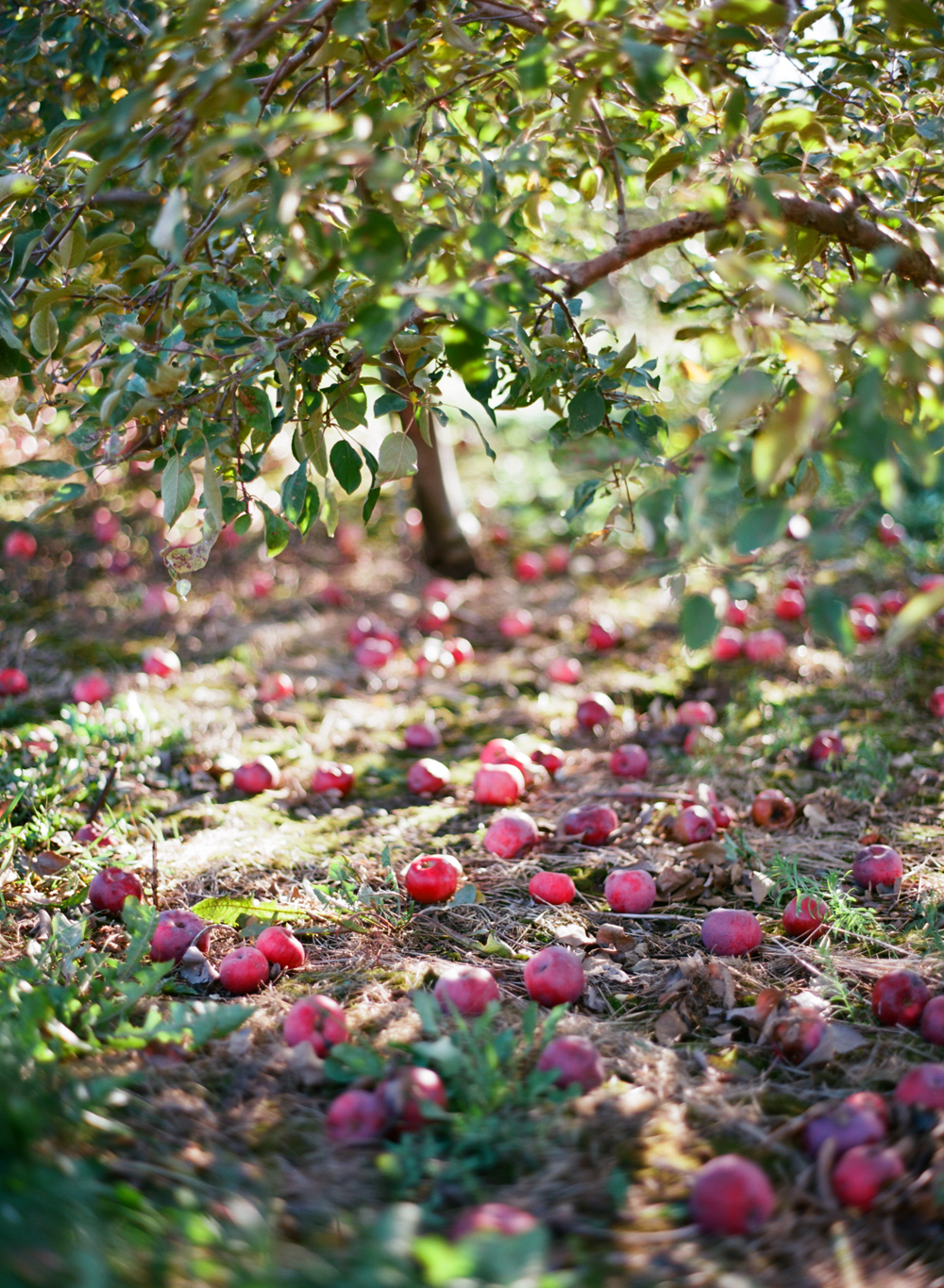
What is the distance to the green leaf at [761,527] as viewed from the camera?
1.43 metres

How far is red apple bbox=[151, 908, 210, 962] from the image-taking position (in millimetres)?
2102

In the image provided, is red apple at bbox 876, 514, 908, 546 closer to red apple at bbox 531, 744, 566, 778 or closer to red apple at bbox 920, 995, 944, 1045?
red apple at bbox 531, 744, 566, 778

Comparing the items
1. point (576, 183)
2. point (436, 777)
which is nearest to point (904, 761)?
point (436, 777)

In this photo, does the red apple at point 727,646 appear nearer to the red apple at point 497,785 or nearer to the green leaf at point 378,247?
the red apple at point 497,785

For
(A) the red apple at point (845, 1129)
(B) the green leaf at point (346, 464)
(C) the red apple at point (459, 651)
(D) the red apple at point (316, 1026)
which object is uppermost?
(B) the green leaf at point (346, 464)

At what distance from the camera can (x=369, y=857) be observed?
2.70 metres

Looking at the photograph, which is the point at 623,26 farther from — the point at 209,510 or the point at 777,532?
the point at 209,510

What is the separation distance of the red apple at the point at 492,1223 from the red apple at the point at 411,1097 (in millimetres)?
245

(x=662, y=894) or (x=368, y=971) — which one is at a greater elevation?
(x=368, y=971)

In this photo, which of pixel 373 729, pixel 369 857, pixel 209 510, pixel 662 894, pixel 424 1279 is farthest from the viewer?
pixel 373 729

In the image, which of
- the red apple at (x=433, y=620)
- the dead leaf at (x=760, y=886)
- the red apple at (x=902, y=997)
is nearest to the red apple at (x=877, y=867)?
the dead leaf at (x=760, y=886)

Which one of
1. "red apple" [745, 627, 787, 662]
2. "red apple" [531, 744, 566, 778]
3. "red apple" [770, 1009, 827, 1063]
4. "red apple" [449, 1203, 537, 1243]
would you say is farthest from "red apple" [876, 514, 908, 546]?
"red apple" [449, 1203, 537, 1243]

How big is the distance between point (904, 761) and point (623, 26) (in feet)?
8.29

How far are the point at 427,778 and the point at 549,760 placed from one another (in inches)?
19.9
